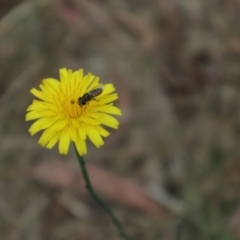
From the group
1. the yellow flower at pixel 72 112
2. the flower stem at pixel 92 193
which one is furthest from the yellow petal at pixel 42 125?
the flower stem at pixel 92 193

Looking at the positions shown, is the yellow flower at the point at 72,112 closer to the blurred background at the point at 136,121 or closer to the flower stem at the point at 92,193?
the flower stem at the point at 92,193

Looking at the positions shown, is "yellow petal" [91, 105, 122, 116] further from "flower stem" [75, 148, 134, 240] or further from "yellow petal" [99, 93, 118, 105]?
"flower stem" [75, 148, 134, 240]

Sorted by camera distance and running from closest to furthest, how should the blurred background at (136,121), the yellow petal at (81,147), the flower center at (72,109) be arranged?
the yellow petal at (81,147)
the flower center at (72,109)
the blurred background at (136,121)

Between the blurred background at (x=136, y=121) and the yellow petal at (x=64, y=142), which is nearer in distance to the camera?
the yellow petal at (x=64, y=142)

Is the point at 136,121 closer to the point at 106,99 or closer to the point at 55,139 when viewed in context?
the point at 106,99

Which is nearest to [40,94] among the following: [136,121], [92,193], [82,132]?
[82,132]

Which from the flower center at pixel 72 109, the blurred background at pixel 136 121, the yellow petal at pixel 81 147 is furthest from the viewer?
the blurred background at pixel 136 121

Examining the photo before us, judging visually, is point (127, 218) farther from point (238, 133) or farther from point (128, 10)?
point (128, 10)
